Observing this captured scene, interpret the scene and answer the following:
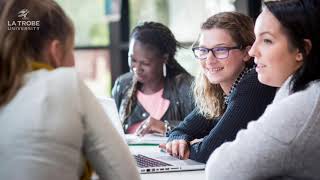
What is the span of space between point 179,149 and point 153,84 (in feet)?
3.10

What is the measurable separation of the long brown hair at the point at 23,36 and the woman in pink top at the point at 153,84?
1.49 metres

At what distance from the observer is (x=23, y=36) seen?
98 centimetres

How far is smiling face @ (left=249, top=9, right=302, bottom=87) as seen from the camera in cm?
127

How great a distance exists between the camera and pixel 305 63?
1195mm

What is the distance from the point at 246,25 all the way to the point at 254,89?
1.20 ft

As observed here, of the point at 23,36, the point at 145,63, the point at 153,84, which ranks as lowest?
the point at 153,84

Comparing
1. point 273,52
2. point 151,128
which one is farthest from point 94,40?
point 273,52

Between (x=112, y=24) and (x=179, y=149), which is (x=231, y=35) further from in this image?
(x=112, y=24)

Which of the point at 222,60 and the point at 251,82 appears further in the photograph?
the point at 222,60

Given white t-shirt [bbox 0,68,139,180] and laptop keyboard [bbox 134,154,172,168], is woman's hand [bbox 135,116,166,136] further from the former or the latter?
white t-shirt [bbox 0,68,139,180]

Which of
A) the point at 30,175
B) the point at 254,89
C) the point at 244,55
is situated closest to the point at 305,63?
the point at 254,89

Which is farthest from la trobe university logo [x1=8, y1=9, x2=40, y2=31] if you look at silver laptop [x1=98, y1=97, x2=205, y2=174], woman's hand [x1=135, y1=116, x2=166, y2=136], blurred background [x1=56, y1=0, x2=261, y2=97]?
blurred background [x1=56, y1=0, x2=261, y2=97]

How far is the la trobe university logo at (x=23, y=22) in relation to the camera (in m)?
0.98

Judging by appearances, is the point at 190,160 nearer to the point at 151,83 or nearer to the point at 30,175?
the point at 30,175
